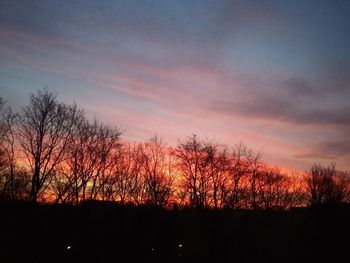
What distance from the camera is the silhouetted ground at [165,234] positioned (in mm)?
20391

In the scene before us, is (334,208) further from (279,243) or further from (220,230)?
(220,230)

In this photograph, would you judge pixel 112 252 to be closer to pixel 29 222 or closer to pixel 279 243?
pixel 29 222

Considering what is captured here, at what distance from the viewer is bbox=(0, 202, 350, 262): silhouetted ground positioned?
20.4 meters

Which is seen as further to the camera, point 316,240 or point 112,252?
point 316,240

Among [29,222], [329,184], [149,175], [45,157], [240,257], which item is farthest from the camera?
[329,184]

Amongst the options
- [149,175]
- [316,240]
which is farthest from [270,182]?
[316,240]

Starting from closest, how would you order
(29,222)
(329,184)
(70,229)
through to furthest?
(29,222)
(70,229)
(329,184)

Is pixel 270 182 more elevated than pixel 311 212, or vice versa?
pixel 270 182

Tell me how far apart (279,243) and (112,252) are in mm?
Answer: 21883

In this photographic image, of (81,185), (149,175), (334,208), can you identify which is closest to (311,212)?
(334,208)

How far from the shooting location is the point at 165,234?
1092 inches

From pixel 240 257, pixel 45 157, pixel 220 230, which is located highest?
pixel 45 157

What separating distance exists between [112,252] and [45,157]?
15898 mm

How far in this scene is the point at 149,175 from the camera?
50031mm
